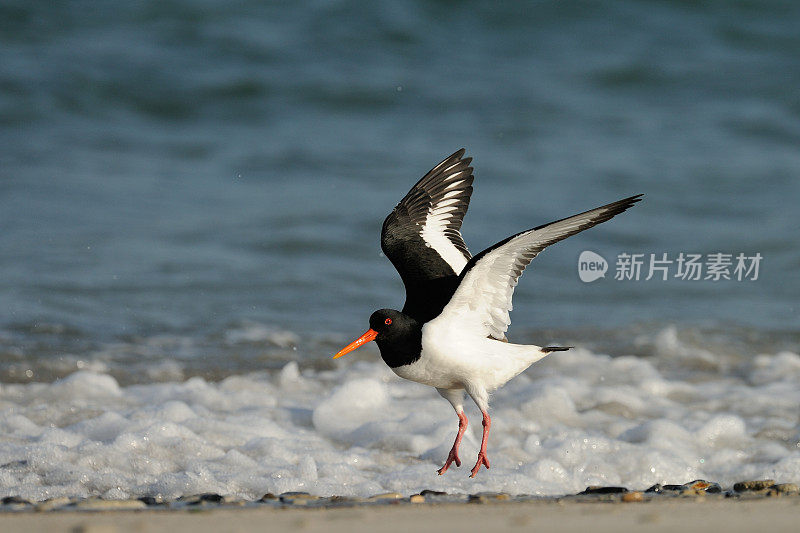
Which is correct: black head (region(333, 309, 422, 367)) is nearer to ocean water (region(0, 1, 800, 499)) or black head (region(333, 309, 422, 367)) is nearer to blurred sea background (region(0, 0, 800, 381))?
ocean water (region(0, 1, 800, 499))

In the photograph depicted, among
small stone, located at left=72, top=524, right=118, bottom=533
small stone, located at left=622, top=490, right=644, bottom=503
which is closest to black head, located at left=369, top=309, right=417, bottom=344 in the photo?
small stone, located at left=622, top=490, right=644, bottom=503

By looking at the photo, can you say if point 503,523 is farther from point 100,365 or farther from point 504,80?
point 504,80

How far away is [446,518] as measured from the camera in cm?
327

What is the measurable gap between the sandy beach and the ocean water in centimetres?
121

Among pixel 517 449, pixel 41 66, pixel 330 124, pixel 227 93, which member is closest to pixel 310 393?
pixel 517 449

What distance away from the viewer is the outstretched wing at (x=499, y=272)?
4207 mm

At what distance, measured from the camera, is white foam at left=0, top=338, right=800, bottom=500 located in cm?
470

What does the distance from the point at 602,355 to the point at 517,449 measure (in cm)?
222

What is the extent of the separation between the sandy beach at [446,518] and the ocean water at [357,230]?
1.21 m

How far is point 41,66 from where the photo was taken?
13.4 meters

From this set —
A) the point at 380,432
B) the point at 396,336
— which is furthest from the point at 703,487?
the point at 380,432

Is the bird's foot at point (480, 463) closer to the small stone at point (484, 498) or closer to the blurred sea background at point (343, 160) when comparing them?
the small stone at point (484, 498)

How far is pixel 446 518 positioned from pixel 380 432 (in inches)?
88.0

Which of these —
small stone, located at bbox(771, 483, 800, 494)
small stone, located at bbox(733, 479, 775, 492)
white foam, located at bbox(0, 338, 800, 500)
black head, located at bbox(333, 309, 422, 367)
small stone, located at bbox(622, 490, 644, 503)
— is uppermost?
black head, located at bbox(333, 309, 422, 367)
